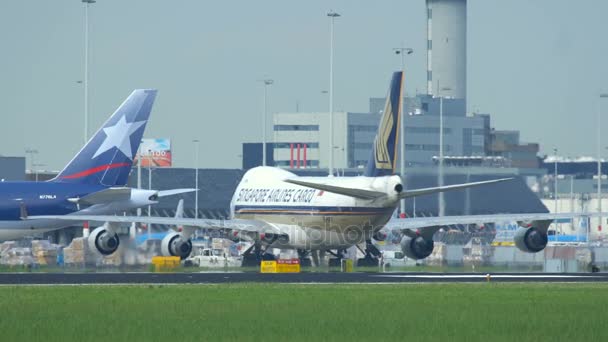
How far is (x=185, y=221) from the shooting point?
280ft

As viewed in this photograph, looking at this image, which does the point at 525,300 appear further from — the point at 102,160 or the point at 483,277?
the point at 102,160

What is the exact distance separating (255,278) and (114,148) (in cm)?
1684

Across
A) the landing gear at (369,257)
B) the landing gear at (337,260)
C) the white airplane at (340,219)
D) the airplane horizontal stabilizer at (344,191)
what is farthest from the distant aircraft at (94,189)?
the landing gear at (369,257)

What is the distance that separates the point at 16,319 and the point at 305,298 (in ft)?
43.4

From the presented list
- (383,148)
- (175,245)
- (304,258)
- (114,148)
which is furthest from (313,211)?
(114,148)

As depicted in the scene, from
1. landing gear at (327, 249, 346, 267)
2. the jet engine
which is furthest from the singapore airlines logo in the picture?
the jet engine

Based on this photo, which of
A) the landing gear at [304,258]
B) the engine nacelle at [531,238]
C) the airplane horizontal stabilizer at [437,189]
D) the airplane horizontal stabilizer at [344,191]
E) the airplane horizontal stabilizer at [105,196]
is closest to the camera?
the airplane horizontal stabilizer at [437,189]

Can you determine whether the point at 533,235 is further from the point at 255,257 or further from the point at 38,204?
the point at 38,204

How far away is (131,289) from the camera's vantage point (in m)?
58.9

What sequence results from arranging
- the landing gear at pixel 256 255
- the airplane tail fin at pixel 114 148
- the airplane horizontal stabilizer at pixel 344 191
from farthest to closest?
1. the landing gear at pixel 256 255
2. the airplane tail fin at pixel 114 148
3. the airplane horizontal stabilizer at pixel 344 191

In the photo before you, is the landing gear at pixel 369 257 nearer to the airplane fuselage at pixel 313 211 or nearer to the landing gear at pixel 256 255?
the airplane fuselage at pixel 313 211

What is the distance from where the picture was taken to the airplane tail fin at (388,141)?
279ft

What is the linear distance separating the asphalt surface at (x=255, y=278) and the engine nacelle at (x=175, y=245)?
799 cm

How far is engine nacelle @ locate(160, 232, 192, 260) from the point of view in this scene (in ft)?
283
